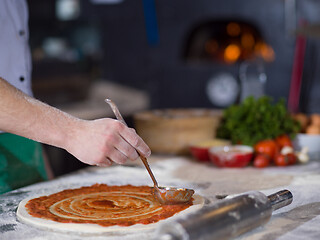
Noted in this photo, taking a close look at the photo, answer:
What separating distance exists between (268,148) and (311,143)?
0.28 meters

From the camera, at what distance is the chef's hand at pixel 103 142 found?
52.4 inches

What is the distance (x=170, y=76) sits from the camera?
17.9ft

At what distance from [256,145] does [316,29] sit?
2.01 feet

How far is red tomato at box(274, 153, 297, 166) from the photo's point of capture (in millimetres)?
2059

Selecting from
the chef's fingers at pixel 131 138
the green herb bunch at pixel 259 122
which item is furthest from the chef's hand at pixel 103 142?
the green herb bunch at pixel 259 122

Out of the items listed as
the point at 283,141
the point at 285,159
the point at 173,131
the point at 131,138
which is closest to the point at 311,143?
the point at 283,141

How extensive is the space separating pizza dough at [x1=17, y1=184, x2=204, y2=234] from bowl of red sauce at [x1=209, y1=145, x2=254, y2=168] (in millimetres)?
546

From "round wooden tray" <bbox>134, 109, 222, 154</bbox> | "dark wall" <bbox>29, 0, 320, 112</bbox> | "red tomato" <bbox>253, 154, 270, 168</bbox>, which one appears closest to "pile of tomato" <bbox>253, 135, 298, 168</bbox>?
"red tomato" <bbox>253, 154, 270, 168</bbox>

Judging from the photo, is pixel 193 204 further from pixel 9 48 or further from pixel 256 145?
pixel 9 48

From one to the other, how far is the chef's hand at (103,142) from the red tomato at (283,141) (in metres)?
1.04

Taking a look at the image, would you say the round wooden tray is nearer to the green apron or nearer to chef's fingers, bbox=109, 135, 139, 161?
the green apron

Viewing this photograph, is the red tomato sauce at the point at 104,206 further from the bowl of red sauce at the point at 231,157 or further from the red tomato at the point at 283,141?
the red tomato at the point at 283,141

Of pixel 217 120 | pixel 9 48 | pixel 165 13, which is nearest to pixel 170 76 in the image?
pixel 165 13

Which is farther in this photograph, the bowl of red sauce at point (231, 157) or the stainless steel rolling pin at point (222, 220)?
the bowl of red sauce at point (231, 157)
